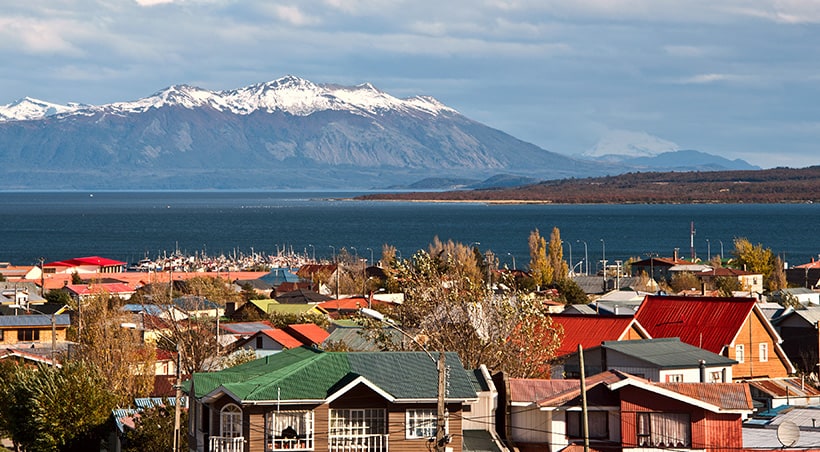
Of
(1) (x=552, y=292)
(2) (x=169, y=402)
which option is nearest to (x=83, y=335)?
(2) (x=169, y=402)

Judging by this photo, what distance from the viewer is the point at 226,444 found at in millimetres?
22484

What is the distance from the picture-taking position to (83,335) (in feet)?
135

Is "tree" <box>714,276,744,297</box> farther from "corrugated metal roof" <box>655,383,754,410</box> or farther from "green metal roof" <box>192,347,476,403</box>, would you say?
"green metal roof" <box>192,347,476,403</box>

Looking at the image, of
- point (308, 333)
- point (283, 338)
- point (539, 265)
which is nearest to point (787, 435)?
point (283, 338)

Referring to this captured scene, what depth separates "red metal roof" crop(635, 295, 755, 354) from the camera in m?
37.4

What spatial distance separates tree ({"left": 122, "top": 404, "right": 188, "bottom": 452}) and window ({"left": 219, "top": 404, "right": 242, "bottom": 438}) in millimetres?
3774

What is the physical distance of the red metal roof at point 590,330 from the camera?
118 ft

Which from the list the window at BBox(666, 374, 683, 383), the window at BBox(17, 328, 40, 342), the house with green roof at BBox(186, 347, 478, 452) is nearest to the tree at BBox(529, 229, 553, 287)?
the window at BBox(17, 328, 40, 342)

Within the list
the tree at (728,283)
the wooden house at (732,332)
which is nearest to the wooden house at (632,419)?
the wooden house at (732,332)

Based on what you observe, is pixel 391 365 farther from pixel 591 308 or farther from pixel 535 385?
pixel 591 308

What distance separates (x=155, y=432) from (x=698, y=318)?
18.3m

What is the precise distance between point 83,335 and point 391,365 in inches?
795

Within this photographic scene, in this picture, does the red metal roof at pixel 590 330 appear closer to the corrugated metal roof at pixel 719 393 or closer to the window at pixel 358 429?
the corrugated metal roof at pixel 719 393

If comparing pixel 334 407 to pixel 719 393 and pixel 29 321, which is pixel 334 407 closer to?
pixel 719 393
